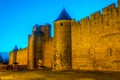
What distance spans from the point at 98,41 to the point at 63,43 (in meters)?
4.64

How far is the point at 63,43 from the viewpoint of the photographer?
22016 mm

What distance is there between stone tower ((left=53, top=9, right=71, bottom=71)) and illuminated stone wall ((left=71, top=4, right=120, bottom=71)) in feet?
2.09

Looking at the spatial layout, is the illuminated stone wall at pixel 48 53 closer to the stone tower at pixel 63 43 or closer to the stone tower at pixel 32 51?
the stone tower at pixel 32 51

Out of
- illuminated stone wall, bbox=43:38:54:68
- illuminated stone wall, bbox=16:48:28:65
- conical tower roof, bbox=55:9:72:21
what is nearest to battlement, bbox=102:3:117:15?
conical tower roof, bbox=55:9:72:21

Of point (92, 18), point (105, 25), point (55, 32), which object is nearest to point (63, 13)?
point (55, 32)

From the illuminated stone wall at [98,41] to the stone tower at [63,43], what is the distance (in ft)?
2.09

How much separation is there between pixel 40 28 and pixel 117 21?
18.0m

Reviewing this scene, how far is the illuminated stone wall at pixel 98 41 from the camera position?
1638 cm

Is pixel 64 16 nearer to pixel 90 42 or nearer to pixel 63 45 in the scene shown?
pixel 63 45

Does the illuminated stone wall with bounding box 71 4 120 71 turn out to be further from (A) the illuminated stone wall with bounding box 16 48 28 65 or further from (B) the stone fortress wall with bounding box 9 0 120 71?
(A) the illuminated stone wall with bounding box 16 48 28 65

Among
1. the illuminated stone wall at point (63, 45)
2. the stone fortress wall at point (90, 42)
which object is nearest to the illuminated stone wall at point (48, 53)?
the stone fortress wall at point (90, 42)

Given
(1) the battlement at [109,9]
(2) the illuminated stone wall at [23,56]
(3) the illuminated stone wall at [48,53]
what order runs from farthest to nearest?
(2) the illuminated stone wall at [23,56], (3) the illuminated stone wall at [48,53], (1) the battlement at [109,9]

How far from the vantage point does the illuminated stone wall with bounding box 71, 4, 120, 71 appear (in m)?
16.4

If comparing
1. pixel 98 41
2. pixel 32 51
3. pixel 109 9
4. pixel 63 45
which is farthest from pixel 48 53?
pixel 109 9
